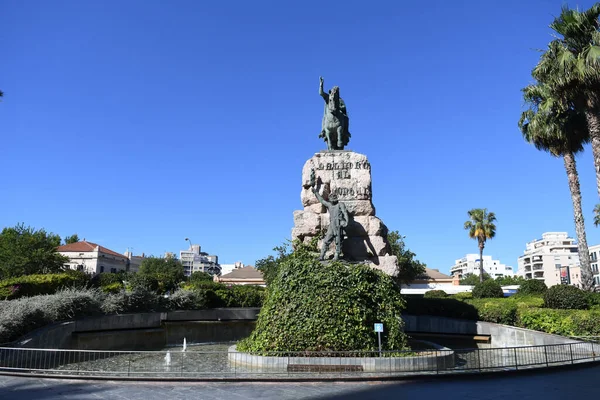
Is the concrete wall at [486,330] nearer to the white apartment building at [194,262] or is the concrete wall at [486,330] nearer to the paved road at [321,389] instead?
the paved road at [321,389]

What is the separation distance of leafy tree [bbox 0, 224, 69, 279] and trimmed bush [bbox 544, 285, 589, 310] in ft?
118

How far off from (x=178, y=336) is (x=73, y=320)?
16.1 ft

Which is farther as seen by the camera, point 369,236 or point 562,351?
point 369,236

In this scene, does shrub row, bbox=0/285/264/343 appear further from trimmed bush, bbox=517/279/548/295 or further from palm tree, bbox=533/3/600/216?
palm tree, bbox=533/3/600/216

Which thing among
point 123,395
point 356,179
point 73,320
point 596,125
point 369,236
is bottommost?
point 123,395

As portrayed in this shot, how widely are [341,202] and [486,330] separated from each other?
8.64 m

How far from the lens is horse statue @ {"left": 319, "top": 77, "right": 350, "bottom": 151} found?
53.7ft

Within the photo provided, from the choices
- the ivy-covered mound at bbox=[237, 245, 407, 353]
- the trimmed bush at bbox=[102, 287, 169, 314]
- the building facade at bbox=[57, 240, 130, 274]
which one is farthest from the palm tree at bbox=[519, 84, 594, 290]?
the building facade at bbox=[57, 240, 130, 274]

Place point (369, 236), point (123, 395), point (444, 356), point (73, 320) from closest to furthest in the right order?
point (123, 395) < point (444, 356) < point (369, 236) < point (73, 320)

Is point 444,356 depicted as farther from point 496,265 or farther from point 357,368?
point 496,265

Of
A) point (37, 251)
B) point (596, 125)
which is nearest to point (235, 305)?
point (596, 125)

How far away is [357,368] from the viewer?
10250 millimetres

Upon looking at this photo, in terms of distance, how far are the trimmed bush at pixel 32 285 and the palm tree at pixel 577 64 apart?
75.6ft

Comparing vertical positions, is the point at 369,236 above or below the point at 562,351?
above
